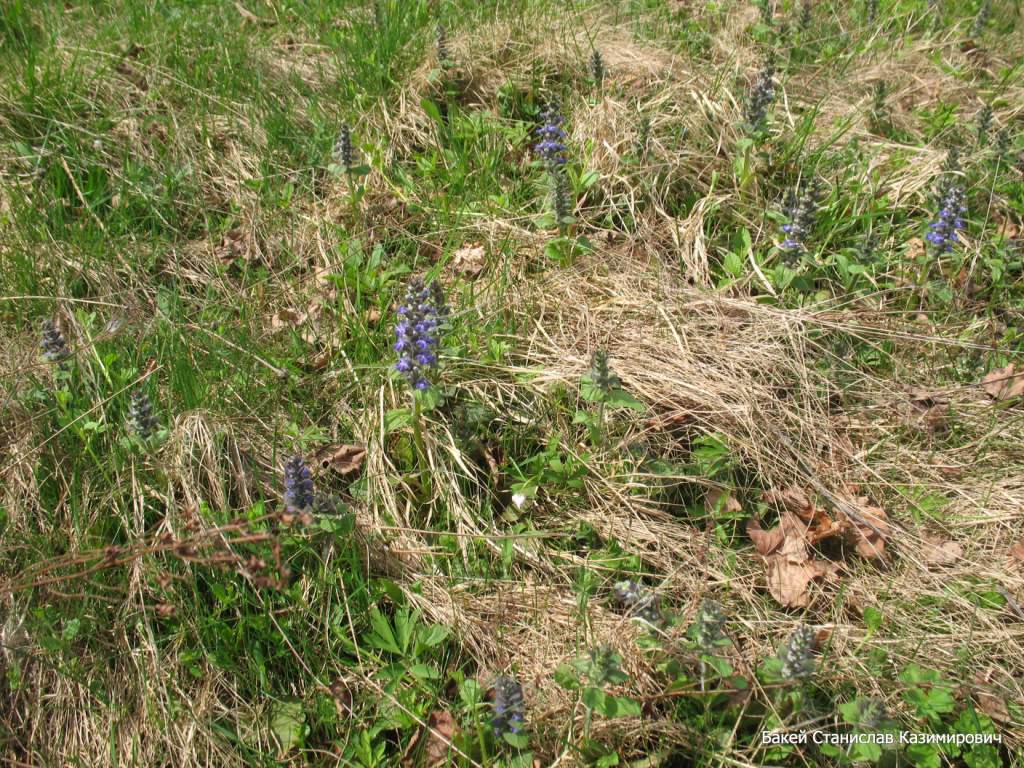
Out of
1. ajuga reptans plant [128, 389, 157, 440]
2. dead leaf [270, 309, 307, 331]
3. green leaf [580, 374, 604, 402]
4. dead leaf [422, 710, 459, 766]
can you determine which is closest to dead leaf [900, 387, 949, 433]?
green leaf [580, 374, 604, 402]

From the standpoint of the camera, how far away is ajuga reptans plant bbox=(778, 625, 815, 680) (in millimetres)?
2262

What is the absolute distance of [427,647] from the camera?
101 inches

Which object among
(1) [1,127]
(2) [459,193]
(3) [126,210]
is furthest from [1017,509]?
(1) [1,127]

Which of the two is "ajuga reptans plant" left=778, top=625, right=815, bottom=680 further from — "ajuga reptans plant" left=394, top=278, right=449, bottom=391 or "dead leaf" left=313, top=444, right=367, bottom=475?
"dead leaf" left=313, top=444, right=367, bottom=475

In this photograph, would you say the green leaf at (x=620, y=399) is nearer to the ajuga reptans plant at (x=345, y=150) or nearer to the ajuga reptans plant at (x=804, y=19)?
the ajuga reptans plant at (x=345, y=150)

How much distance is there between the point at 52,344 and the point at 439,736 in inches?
80.9

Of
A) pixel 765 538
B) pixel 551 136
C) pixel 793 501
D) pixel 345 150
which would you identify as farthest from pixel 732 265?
pixel 345 150

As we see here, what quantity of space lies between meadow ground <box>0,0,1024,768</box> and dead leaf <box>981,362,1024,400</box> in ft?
0.06

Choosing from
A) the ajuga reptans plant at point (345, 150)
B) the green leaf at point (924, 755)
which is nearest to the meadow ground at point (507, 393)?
the green leaf at point (924, 755)

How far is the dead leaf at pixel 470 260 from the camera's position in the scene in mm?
3727

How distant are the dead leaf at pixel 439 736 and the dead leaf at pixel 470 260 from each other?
198 centimetres

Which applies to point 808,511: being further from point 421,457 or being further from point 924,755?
point 421,457

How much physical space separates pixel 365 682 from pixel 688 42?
4037mm

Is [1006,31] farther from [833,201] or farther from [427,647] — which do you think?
[427,647]
